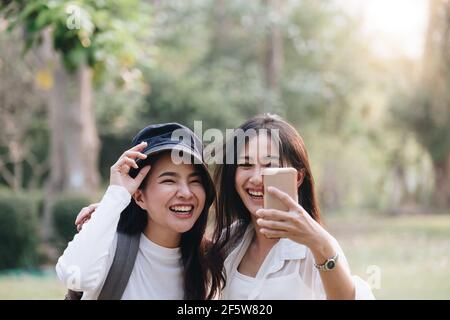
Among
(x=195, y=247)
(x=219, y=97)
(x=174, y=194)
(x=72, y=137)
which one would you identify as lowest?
(x=195, y=247)

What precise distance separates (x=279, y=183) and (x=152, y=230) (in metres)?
0.74

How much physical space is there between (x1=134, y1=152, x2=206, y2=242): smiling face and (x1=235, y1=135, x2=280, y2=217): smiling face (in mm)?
191

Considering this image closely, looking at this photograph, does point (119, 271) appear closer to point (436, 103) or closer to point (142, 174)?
point (142, 174)

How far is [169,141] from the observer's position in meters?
2.39

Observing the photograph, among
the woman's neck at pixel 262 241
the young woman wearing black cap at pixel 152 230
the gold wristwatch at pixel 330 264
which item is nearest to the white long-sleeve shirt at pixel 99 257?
the young woman wearing black cap at pixel 152 230

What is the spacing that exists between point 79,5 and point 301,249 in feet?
8.14

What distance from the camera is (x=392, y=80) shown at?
20.1m

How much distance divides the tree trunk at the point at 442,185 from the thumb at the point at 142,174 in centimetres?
1979

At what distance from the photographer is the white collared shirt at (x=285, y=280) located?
2.25m

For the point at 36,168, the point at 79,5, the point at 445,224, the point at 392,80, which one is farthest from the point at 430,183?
the point at 79,5

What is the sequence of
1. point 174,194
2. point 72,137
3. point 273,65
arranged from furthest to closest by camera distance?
point 273,65 → point 72,137 → point 174,194

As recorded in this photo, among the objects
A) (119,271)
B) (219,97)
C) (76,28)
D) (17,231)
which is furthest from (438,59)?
(119,271)

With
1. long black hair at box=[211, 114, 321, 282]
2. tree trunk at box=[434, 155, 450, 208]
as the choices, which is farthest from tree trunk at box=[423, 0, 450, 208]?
long black hair at box=[211, 114, 321, 282]
